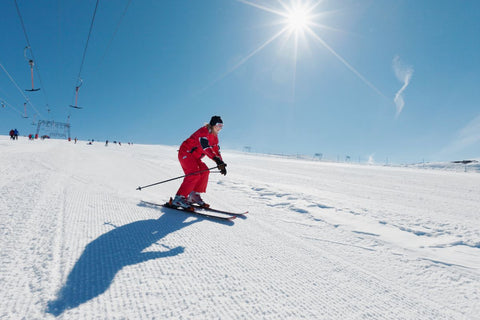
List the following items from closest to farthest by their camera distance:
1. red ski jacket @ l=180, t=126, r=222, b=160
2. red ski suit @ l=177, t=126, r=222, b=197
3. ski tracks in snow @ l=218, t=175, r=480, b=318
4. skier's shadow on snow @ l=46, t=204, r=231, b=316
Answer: skier's shadow on snow @ l=46, t=204, r=231, b=316 < ski tracks in snow @ l=218, t=175, r=480, b=318 < red ski jacket @ l=180, t=126, r=222, b=160 < red ski suit @ l=177, t=126, r=222, b=197

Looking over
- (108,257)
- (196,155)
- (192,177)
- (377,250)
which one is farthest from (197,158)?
(377,250)

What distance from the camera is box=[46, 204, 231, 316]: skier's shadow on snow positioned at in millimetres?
1343

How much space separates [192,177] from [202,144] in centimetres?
65

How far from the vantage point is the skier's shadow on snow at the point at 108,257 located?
4.41 ft

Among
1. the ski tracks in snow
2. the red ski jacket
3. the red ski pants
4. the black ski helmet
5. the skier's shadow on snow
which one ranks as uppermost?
the black ski helmet

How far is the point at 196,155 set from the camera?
13.7ft

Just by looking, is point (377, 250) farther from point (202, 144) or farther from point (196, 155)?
point (196, 155)

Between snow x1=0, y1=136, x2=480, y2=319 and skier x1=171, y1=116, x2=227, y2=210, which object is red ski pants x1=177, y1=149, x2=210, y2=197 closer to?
skier x1=171, y1=116, x2=227, y2=210

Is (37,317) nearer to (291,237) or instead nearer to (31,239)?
(31,239)

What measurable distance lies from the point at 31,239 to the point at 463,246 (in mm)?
4645

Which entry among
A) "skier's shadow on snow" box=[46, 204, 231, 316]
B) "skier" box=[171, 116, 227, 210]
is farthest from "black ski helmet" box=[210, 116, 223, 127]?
"skier's shadow on snow" box=[46, 204, 231, 316]

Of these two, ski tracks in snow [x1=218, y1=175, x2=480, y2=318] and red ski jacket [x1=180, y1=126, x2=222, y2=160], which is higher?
red ski jacket [x1=180, y1=126, x2=222, y2=160]

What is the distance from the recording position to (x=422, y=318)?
141 centimetres

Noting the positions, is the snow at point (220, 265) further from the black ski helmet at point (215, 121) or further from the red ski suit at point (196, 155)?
the black ski helmet at point (215, 121)
